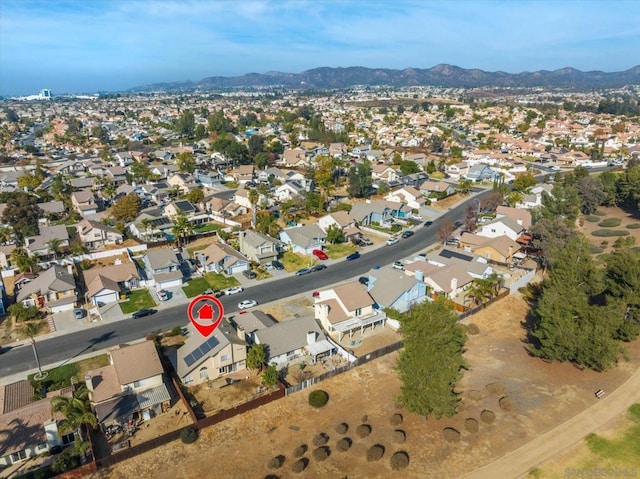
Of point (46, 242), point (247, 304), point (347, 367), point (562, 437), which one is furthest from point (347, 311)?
point (46, 242)

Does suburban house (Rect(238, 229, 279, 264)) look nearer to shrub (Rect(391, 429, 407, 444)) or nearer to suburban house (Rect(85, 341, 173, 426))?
suburban house (Rect(85, 341, 173, 426))

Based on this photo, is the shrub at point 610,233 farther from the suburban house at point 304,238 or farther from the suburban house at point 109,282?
the suburban house at point 109,282

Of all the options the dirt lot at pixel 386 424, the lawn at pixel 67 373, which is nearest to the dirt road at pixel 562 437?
→ the dirt lot at pixel 386 424

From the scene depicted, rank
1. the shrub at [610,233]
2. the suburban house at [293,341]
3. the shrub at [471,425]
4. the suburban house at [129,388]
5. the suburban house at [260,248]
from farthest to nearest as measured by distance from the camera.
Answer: the shrub at [610,233], the suburban house at [260,248], the suburban house at [293,341], the shrub at [471,425], the suburban house at [129,388]

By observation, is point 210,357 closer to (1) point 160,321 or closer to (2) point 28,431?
(1) point 160,321

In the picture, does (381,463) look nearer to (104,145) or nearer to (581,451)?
(581,451)

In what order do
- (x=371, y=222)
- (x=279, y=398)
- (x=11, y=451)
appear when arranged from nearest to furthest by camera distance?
(x=11, y=451) → (x=279, y=398) → (x=371, y=222)

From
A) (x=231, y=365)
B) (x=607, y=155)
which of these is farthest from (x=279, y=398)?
(x=607, y=155)

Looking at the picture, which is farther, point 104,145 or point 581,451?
point 104,145
